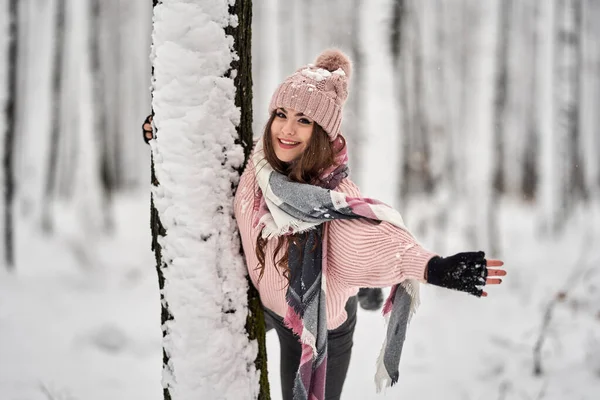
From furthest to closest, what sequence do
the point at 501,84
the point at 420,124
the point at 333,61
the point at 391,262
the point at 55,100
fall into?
the point at 420,124 → the point at 55,100 → the point at 501,84 → the point at 333,61 → the point at 391,262

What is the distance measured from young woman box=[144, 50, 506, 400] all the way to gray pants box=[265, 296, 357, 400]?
18cm

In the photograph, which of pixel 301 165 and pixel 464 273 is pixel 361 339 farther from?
pixel 464 273

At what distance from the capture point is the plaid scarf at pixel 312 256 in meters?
1.60

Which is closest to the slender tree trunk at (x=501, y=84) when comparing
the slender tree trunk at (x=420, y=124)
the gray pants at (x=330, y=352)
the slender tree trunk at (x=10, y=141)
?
the slender tree trunk at (x=420, y=124)

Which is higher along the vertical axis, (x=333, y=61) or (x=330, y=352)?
(x=333, y=61)

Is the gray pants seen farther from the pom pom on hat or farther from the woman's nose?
the pom pom on hat

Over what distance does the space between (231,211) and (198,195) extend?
19 cm

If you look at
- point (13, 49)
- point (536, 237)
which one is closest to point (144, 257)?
point (13, 49)

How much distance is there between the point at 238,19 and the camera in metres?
1.78

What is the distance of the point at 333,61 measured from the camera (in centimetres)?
198

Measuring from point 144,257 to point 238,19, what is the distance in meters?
7.23

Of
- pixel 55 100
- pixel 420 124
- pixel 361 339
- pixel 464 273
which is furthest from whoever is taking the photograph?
pixel 420 124

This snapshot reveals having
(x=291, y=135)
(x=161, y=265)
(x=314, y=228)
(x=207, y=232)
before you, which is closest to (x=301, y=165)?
(x=291, y=135)

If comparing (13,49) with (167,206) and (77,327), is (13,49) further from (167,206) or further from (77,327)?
(167,206)
